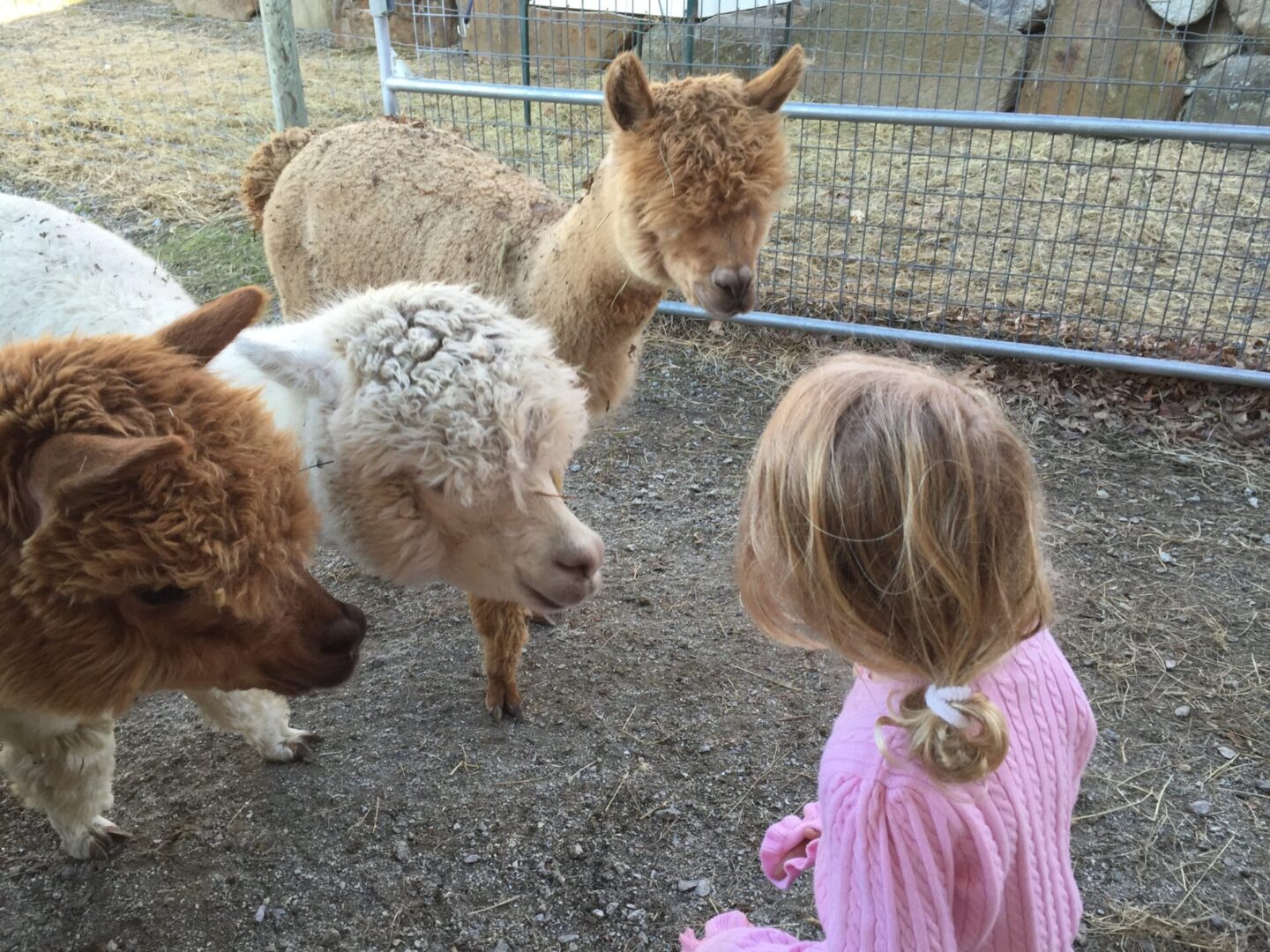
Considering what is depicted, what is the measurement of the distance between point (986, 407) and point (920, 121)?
3.89 m

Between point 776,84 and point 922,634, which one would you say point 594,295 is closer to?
point 776,84

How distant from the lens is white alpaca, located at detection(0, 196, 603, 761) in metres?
2.04

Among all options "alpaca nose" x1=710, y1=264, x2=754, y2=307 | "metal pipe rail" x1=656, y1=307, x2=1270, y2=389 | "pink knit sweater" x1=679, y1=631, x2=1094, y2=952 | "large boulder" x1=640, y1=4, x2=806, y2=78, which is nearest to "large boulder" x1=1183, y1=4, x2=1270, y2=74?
"large boulder" x1=640, y1=4, x2=806, y2=78

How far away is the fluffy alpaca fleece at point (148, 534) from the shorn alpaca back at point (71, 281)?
0.91m

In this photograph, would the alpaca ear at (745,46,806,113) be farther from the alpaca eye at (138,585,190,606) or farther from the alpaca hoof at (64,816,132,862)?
the alpaca hoof at (64,816,132,862)

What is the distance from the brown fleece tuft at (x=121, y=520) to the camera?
1.47 m

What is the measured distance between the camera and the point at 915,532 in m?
1.20

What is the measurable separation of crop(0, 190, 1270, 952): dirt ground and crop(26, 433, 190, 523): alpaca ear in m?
1.39

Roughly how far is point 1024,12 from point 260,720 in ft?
29.4

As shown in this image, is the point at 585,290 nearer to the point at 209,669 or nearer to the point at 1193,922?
the point at 209,669

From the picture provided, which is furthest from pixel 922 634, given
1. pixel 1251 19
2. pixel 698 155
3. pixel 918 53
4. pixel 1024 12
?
pixel 1251 19

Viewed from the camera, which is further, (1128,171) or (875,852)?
(1128,171)

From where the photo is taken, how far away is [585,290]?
3.39 metres

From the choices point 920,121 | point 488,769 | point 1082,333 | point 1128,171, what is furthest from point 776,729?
point 1128,171
